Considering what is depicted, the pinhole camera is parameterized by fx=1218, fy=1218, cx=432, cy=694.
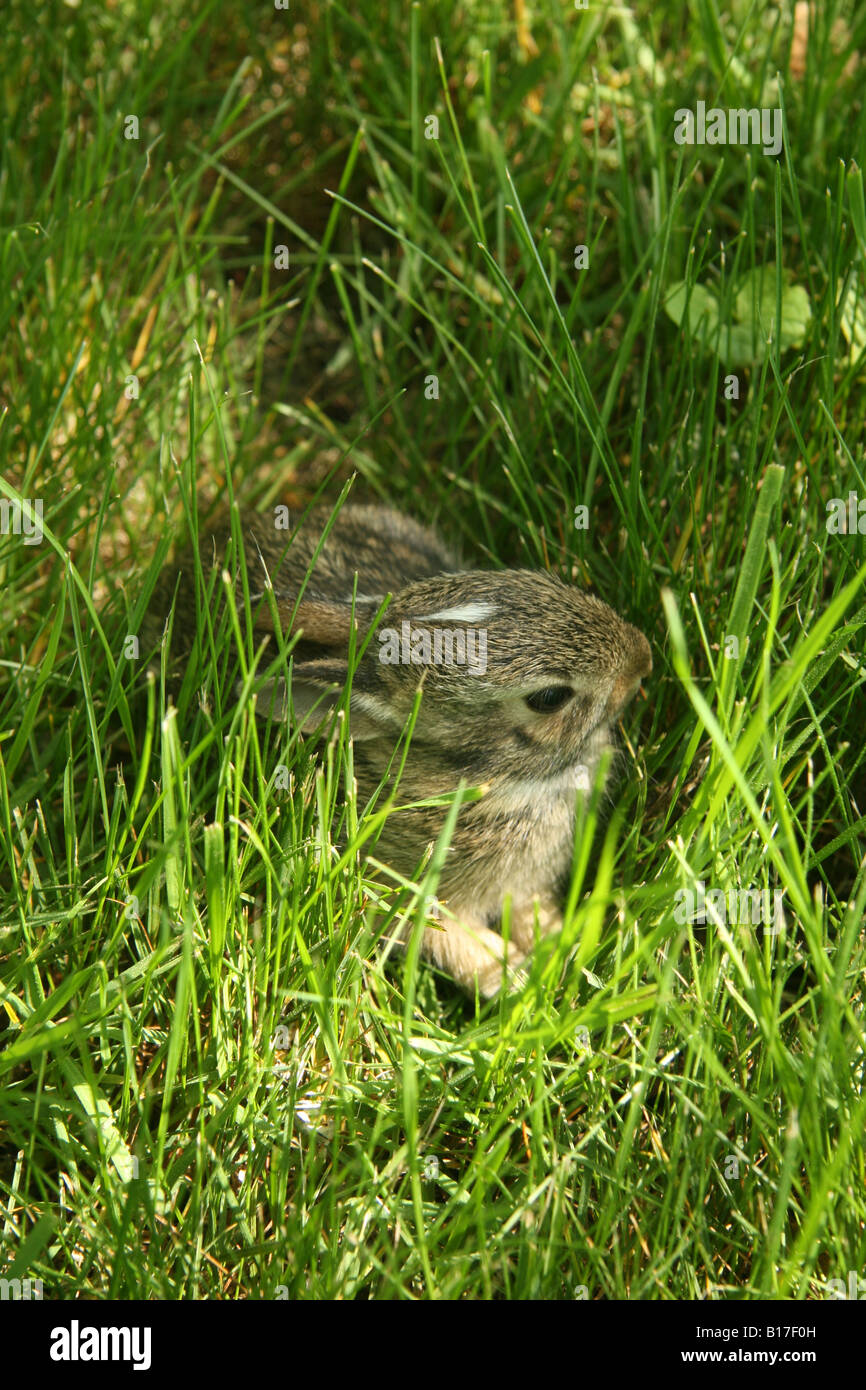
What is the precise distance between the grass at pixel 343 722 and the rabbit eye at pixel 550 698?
1.37 ft

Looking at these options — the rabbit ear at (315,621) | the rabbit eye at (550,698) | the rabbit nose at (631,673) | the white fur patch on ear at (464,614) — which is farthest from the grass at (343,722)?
the white fur patch on ear at (464,614)

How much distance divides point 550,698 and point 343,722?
0.89 m

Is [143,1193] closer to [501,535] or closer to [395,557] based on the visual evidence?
[395,557]

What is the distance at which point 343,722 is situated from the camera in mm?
3615

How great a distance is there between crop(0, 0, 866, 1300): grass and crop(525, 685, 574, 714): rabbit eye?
42cm

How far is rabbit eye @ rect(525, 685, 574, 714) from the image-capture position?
13.7 ft

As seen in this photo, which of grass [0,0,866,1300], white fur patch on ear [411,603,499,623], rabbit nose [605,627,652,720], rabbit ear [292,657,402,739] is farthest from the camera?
rabbit nose [605,627,652,720]

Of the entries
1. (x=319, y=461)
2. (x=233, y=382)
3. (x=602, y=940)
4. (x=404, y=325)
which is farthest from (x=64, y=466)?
(x=602, y=940)

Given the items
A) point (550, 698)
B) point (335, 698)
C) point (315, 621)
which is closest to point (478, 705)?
point (550, 698)

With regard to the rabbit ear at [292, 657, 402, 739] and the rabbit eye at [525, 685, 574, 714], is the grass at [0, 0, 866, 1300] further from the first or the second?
the rabbit eye at [525, 685, 574, 714]

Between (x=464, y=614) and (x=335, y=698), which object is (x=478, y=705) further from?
(x=335, y=698)

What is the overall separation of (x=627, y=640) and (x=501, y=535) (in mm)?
1125

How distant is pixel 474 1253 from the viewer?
3182 mm

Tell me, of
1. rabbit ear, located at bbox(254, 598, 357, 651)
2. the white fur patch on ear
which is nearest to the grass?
rabbit ear, located at bbox(254, 598, 357, 651)
